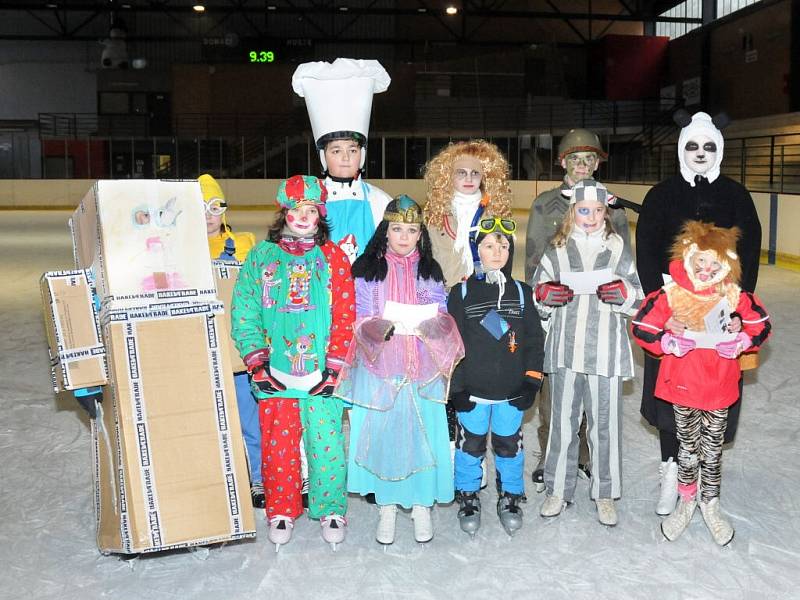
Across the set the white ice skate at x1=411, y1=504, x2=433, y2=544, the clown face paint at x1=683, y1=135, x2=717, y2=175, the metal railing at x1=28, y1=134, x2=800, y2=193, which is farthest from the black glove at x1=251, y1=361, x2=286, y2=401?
the metal railing at x1=28, y1=134, x2=800, y2=193

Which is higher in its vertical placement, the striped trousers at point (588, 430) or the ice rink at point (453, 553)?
the striped trousers at point (588, 430)

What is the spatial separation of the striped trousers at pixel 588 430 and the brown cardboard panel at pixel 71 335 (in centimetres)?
154

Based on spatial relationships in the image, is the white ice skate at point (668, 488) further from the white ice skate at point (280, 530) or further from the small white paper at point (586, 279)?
the white ice skate at point (280, 530)

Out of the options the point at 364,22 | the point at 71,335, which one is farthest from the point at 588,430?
the point at 364,22

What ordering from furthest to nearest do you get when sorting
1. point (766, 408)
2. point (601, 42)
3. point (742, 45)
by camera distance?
point (601, 42) < point (742, 45) < point (766, 408)

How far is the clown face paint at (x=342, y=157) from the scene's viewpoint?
3.28 metres

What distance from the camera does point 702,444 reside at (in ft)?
9.85

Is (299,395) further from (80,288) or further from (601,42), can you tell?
(601,42)

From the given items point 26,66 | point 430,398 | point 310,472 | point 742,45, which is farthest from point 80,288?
point 26,66

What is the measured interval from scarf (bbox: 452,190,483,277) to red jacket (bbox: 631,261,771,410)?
2.17 feet

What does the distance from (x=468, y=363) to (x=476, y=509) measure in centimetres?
52

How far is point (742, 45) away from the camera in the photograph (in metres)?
18.3

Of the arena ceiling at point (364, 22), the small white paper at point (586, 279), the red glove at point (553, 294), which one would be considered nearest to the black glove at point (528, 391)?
the red glove at point (553, 294)

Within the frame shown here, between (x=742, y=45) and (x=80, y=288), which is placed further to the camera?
(x=742, y=45)
